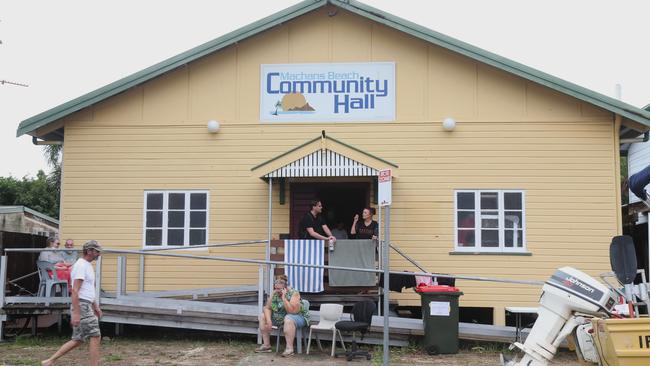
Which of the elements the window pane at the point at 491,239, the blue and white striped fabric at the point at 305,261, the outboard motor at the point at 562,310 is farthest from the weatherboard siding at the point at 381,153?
the outboard motor at the point at 562,310

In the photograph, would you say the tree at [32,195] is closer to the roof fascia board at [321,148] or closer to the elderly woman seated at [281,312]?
the roof fascia board at [321,148]

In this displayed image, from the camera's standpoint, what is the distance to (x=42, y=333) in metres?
13.0

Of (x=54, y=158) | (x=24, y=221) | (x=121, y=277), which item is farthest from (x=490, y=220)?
(x=54, y=158)

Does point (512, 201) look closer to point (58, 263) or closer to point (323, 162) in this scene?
point (323, 162)

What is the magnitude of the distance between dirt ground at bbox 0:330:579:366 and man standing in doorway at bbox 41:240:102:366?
3.90ft

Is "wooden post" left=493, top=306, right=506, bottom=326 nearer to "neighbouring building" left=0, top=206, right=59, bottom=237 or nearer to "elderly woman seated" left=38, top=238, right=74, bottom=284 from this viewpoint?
"elderly woman seated" left=38, top=238, right=74, bottom=284

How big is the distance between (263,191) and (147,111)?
2.81 m

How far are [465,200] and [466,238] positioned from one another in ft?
2.36

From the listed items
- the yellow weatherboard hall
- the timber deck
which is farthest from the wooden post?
the timber deck

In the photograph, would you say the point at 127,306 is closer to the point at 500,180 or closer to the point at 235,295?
the point at 235,295

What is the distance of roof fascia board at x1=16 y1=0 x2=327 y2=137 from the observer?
13.4m

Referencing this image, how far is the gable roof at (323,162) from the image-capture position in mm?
12531

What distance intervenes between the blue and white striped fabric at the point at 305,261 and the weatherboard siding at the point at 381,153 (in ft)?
4.49

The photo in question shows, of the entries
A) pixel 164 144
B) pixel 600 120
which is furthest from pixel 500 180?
pixel 164 144
